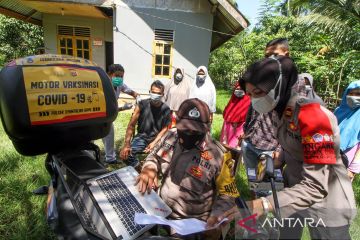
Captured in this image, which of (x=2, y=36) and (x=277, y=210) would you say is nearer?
(x=277, y=210)

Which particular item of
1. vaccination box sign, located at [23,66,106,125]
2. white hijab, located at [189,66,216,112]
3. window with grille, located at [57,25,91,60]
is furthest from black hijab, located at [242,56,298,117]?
window with grille, located at [57,25,91,60]

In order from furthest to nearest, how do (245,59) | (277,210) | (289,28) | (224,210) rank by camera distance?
1. (245,59)
2. (289,28)
3. (224,210)
4. (277,210)

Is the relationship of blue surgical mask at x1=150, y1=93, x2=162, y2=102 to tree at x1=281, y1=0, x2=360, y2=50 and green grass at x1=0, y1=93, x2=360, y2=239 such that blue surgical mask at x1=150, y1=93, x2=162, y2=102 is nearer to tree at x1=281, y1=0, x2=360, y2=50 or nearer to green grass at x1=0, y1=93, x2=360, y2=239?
green grass at x1=0, y1=93, x2=360, y2=239

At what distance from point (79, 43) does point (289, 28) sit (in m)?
8.86

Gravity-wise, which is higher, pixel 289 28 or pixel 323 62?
pixel 289 28

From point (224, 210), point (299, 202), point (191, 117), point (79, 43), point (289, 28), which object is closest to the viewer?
point (299, 202)

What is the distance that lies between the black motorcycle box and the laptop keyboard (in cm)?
37

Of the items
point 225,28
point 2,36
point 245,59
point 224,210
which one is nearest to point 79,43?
point 225,28

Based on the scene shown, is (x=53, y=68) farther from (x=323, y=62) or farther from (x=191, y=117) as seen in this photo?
(x=323, y=62)

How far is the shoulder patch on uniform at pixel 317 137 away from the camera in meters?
1.18

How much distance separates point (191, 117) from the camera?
5.79 ft

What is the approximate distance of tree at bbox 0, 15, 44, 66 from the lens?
13.6 metres

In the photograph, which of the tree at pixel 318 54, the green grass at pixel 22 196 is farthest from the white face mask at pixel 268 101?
the tree at pixel 318 54

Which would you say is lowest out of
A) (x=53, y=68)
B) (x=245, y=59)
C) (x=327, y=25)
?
(x=245, y=59)
